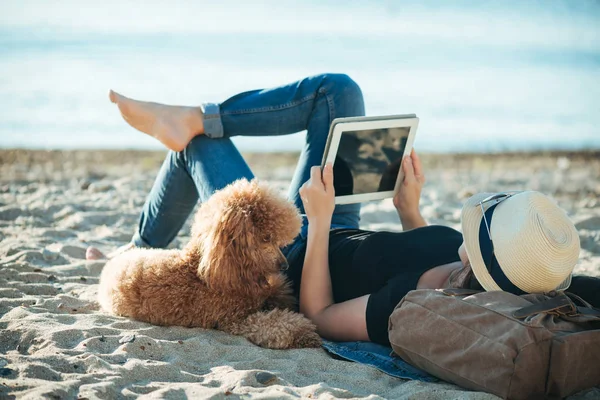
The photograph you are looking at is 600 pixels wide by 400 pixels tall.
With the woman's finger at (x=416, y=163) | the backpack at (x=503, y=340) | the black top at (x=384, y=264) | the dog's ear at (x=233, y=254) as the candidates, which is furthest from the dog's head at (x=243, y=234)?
the woman's finger at (x=416, y=163)

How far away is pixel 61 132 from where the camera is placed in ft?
44.4

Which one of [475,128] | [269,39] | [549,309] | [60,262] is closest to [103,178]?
[60,262]

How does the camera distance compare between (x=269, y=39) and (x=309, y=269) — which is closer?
(x=309, y=269)

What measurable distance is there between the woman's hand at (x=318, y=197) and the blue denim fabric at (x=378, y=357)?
681mm

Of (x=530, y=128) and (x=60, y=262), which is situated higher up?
(x=530, y=128)

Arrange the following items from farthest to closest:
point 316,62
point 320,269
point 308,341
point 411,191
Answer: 1. point 316,62
2. point 411,191
3. point 320,269
4. point 308,341

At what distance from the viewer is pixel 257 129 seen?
4383 millimetres

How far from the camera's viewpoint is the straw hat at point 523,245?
2.81 meters

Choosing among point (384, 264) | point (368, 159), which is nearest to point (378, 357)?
Answer: point (384, 264)

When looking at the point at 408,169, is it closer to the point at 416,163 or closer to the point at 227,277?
the point at 416,163

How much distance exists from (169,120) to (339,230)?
51.7 inches

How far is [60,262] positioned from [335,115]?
2.39m

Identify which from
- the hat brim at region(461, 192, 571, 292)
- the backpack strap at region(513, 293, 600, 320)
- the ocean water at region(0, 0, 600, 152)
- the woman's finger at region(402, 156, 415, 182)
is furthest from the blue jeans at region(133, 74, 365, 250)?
the ocean water at region(0, 0, 600, 152)

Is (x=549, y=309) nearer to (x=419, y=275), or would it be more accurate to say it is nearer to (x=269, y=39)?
(x=419, y=275)
